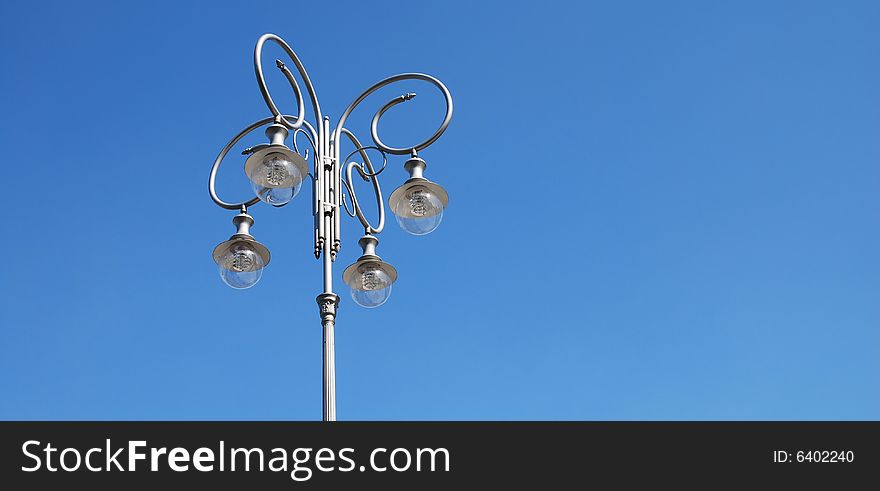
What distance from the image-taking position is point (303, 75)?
965cm

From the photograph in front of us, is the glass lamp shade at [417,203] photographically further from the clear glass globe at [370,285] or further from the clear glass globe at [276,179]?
the clear glass globe at [276,179]

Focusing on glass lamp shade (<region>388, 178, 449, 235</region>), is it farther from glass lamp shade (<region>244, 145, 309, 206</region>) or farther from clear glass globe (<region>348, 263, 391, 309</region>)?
glass lamp shade (<region>244, 145, 309, 206</region>)

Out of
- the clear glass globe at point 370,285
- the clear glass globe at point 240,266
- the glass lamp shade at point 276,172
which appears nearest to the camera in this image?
the glass lamp shade at point 276,172

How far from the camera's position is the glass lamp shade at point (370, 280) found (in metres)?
9.27

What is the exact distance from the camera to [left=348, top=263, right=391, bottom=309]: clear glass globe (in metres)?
9.26

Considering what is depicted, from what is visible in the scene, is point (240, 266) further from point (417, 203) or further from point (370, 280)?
point (417, 203)

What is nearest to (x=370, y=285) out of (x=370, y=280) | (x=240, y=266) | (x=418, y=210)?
(x=370, y=280)
